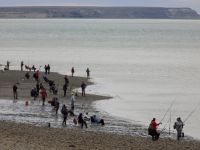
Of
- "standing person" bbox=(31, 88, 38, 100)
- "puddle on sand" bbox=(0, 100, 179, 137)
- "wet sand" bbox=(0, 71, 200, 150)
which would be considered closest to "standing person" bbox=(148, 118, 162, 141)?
"wet sand" bbox=(0, 71, 200, 150)

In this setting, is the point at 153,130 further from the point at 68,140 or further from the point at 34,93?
the point at 34,93

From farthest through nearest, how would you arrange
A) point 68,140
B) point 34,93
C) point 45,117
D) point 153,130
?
point 34,93
point 45,117
point 153,130
point 68,140

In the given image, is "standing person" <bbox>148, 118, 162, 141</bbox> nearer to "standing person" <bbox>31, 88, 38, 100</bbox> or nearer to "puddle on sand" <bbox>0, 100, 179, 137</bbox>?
"puddle on sand" <bbox>0, 100, 179, 137</bbox>

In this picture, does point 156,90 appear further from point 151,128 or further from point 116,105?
point 151,128

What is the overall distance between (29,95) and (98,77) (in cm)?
1935

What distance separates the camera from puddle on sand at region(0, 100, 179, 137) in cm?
2808

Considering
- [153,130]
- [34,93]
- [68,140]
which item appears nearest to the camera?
[68,140]

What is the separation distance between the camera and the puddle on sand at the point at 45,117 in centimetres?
2808

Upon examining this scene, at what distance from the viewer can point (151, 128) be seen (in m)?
24.8

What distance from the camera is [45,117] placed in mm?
30438

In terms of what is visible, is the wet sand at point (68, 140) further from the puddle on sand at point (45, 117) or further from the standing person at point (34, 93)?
the standing person at point (34, 93)

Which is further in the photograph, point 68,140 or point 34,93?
point 34,93

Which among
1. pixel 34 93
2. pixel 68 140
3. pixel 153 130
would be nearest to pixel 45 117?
pixel 34 93

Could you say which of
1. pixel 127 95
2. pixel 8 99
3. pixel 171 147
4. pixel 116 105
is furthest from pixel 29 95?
pixel 171 147
